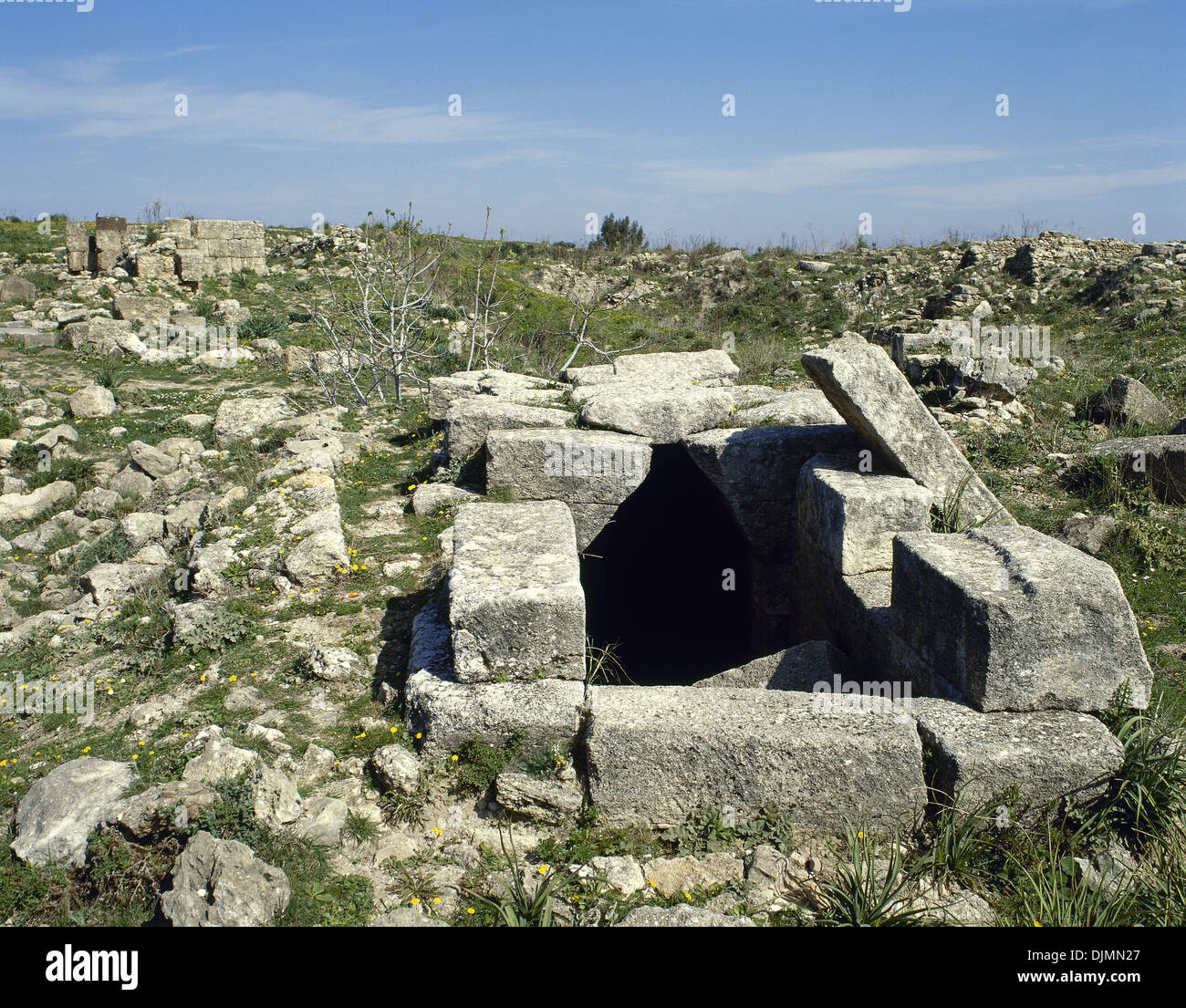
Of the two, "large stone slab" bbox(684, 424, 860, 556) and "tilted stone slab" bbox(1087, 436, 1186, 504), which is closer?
"large stone slab" bbox(684, 424, 860, 556)

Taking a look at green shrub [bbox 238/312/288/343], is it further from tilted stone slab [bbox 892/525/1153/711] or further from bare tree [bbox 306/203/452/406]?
tilted stone slab [bbox 892/525/1153/711]

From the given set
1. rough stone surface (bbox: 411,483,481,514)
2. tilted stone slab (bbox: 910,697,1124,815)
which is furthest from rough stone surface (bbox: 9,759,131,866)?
tilted stone slab (bbox: 910,697,1124,815)

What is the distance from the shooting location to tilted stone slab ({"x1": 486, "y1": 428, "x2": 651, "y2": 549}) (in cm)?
525

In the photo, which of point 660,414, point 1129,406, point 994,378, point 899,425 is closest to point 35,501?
point 660,414

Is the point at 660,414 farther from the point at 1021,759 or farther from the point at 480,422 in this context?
the point at 1021,759

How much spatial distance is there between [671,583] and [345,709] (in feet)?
11.9

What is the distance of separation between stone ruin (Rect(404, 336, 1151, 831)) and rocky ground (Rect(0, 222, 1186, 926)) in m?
0.15

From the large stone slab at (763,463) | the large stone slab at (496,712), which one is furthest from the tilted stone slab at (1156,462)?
the large stone slab at (496,712)

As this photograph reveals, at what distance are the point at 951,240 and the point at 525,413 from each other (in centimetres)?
1981

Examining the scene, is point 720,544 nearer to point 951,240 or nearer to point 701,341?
point 701,341

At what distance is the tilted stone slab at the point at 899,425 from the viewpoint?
464cm
